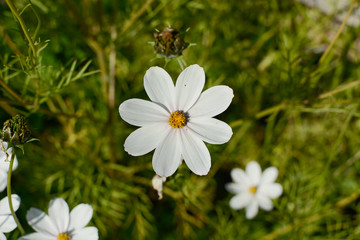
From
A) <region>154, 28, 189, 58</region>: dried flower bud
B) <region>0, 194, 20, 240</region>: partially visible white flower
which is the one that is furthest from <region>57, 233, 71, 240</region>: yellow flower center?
<region>154, 28, 189, 58</region>: dried flower bud

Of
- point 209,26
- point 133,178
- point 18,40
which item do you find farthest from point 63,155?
point 209,26

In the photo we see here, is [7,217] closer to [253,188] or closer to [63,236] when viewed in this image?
[63,236]

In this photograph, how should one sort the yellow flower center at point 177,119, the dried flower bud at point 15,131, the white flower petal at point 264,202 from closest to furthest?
the dried flower bud at point 15,131 → the yellow flower center at point 177,119 → the white flower petal at point 264,202

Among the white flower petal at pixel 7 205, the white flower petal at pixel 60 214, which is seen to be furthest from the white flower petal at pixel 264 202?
the white flower petal at pixel 7 205

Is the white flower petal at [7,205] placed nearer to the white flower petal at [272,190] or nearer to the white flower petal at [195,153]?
the white flower petal at [195,153]

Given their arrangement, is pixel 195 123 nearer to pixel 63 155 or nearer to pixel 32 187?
pixel 63 155

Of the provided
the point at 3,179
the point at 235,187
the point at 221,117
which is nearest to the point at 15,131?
the point at 3,179
